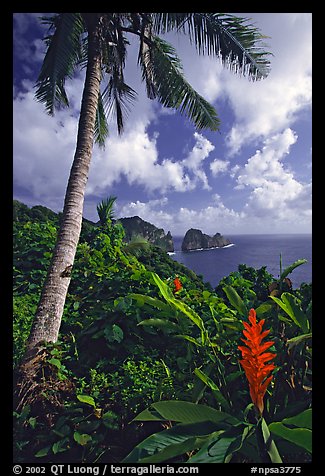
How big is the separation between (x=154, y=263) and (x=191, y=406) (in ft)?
12.7

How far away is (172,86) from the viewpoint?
4.19 m

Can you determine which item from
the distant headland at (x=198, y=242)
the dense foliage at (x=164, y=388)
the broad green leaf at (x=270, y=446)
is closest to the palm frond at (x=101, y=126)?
the distant headland at (x=198, y=242)

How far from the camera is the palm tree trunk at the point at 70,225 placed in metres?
2.66

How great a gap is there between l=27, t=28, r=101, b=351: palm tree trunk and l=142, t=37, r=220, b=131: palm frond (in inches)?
35.6

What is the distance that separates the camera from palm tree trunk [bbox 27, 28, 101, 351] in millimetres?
2662

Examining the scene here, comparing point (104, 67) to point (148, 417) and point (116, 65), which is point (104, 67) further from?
point (148, 417)

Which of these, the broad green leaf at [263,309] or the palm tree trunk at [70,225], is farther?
the palm tree trunk at [70,225]

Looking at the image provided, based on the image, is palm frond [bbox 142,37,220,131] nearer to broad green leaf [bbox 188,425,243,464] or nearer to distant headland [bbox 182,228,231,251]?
distant headland [bbox 182,228,231,251]

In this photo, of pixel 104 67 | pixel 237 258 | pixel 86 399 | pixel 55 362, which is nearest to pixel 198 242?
pixel 237 258

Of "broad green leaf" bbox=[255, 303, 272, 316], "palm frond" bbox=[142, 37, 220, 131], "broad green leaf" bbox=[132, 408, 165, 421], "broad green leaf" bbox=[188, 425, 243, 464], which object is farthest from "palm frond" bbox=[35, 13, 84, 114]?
"broad green leaf" bbox=[188, 425, 243, 464]

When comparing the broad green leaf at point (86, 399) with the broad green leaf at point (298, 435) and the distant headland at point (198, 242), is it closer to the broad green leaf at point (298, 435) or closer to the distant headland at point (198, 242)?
the broad green leaf at point (298, 435)

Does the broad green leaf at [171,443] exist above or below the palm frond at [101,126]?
below

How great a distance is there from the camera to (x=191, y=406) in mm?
1774
